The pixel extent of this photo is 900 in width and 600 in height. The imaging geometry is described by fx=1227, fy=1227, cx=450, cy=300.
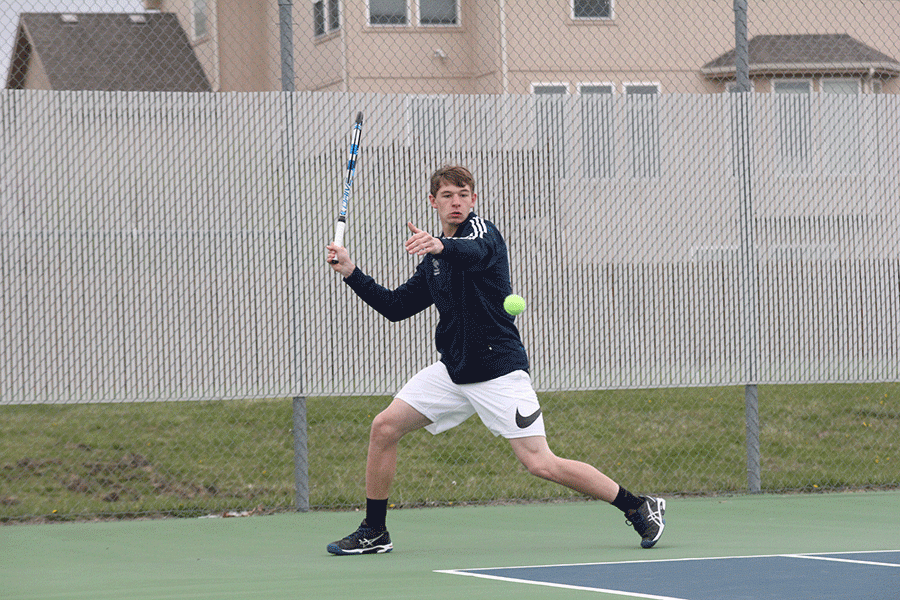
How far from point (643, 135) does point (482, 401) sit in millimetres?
3213

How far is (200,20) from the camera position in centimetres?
1045

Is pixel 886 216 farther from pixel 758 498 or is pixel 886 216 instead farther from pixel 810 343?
pixel 758 498

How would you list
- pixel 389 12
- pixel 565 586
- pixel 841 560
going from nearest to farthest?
pixel 565 586, pixel 841 560, pixel 389 12

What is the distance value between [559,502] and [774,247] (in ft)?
7.56

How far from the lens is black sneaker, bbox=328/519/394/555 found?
5.99 m

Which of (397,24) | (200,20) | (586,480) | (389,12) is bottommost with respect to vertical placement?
(586,480)

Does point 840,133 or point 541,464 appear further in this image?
point 840,133

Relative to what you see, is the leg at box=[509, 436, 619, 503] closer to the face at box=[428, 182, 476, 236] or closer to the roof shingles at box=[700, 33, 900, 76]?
the face at box=[428, 182, 476, 236]

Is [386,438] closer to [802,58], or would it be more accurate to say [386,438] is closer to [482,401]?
[482,401]

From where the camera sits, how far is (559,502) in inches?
326

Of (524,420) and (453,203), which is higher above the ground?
(453,203)

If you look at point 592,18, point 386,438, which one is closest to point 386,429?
point 386,438

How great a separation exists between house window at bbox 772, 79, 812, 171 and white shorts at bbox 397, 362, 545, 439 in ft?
11.6

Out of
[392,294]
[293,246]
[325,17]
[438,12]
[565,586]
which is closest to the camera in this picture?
[565,586]
